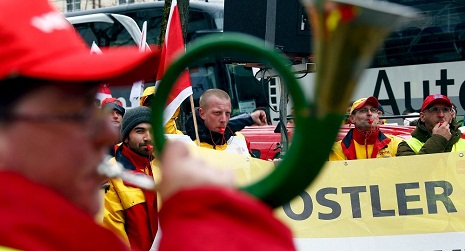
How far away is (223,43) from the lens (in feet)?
3.89

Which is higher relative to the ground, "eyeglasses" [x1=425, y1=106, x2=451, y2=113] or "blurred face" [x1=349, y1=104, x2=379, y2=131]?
"eyeglasses" [x1=425, y1=106, x2=451, y2=113]

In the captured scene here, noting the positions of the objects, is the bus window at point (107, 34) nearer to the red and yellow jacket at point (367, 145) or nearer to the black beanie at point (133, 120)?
the red and yellow jacket at point (367, 145)

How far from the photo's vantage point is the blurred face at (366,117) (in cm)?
726

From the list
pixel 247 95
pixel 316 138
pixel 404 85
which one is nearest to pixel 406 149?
pixel 316 138

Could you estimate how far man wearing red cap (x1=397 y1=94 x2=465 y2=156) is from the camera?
247 inches

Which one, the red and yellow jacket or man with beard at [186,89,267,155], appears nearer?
man with beard at [186,89,267,155]

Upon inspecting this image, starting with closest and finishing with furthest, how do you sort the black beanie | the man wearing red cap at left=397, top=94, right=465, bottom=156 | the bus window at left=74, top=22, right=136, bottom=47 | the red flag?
the black beanie, the red flag, the man wearing red cap at left=397, top=94, right=465, bottom=156, the bus window at left=74, top=22, right=136, bottom=47

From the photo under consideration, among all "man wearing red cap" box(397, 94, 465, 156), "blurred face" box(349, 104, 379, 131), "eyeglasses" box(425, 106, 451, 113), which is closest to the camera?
"man wearing red cap" box(397, 94, 465, 156)

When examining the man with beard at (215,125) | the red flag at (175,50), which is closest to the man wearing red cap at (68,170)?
the red flag at (175,50)

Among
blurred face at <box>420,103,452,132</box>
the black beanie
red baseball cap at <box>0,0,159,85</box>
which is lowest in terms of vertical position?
blurred face at <box>420,103,452,132</box>

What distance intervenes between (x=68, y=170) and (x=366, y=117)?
6332 millimetres

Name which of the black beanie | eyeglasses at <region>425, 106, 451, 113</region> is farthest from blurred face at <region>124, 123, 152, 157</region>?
eyeglasses at <region>425, 106, 451, 113</region>

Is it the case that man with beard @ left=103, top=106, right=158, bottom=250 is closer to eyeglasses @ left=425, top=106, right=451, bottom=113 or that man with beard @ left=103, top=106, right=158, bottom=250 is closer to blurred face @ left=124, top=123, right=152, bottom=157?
blurred face @ left=124, top=123, right=152, bottom=157

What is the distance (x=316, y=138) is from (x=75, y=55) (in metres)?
0.36
